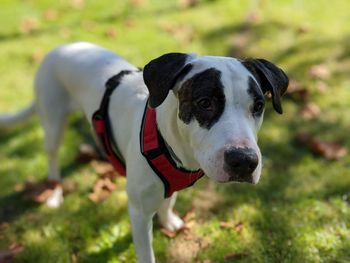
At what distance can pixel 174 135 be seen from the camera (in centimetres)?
263

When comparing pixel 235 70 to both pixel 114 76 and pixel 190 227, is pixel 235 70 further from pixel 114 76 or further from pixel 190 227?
pixel 190 227

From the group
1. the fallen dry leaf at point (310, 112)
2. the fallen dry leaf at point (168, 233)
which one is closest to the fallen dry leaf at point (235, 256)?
the fallen dry leaf at point (168, 233)

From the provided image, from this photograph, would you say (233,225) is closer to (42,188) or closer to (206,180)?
(206,180)

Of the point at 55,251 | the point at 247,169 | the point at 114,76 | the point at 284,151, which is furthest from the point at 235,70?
the point at 284,151

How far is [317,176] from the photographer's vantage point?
14.3ft

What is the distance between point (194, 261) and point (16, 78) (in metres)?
3.77

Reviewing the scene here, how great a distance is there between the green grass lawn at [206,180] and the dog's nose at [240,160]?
55.5 inches

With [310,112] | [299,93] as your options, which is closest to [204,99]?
[310,112]

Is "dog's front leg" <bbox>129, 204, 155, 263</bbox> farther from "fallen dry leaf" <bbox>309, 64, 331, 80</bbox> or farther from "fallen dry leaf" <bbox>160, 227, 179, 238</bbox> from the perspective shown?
"fallen dry leaf" <bbox>309, 64, 331, 80</bbox>

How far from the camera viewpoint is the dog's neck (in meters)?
2.61

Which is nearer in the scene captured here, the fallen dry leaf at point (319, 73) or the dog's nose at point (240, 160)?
the dog's nose at point (240, 160)

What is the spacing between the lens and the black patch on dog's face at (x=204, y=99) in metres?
2.33

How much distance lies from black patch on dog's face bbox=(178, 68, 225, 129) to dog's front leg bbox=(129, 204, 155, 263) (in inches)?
33.0

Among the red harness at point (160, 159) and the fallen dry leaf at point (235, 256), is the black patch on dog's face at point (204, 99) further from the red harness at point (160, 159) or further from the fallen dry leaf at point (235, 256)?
the fallen dry leaf at point (235, 256)
